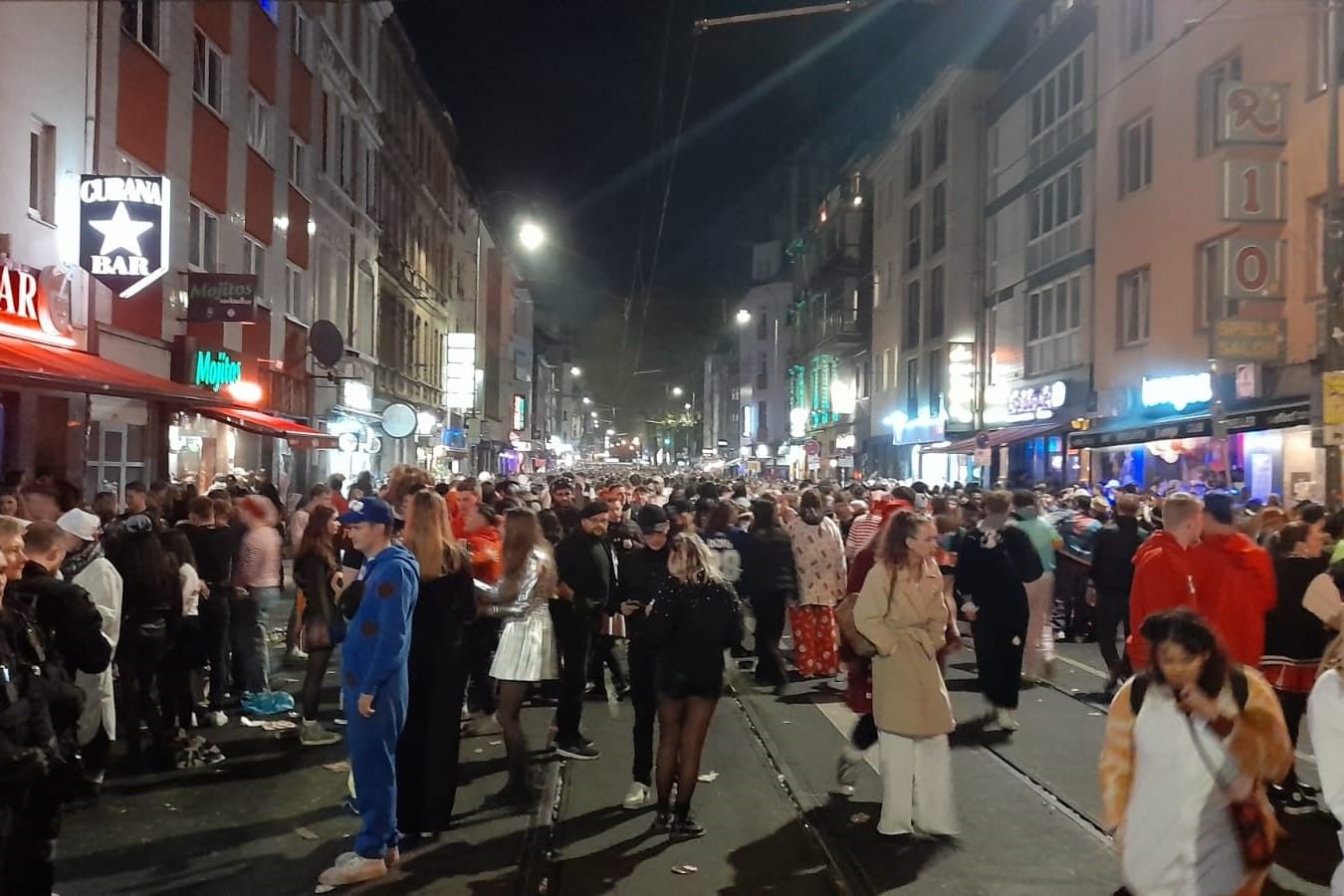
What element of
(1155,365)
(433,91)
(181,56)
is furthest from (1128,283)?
(433,91)

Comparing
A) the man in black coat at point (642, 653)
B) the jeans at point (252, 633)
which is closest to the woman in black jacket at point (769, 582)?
the man in black coat at point (642, 653)

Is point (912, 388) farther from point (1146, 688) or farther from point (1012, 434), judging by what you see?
point (1146, 688)

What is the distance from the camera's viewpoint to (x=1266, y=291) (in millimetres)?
19375

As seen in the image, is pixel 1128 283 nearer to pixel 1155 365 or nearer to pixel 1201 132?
pixel 1155 365

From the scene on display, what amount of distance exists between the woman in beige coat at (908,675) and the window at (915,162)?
3844cm

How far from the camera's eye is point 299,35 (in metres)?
25.8

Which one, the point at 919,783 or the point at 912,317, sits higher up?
the point at 912,317

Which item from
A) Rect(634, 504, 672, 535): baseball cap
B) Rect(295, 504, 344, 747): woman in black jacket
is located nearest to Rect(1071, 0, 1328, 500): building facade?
Rect(634, 504, 672, 535): baseball cap

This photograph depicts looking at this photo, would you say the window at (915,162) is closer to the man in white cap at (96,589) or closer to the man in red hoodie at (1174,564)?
the man in red hoodie at (1174,564)

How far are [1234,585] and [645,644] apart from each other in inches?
141

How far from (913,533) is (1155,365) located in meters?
19.1

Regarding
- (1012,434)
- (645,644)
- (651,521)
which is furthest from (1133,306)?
(645,644)

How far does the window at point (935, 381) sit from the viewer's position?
40.3m

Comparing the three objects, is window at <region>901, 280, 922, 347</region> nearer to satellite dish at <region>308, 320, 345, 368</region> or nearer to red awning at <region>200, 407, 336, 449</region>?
satellite dish at <region>308, 320, 345, 368</region>
